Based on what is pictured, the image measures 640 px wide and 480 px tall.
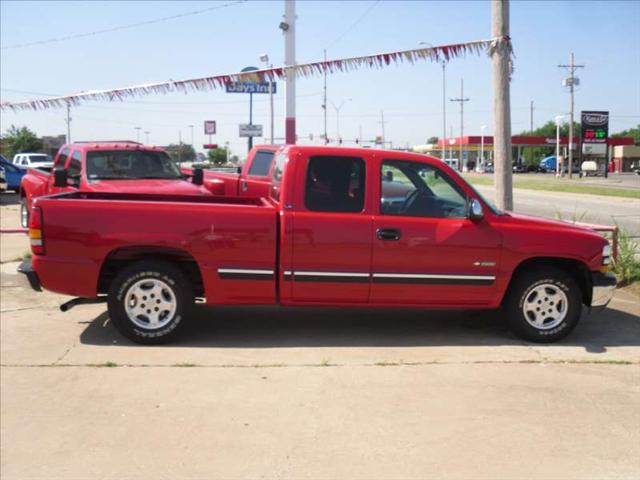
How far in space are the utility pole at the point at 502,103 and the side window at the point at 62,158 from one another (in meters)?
7.47

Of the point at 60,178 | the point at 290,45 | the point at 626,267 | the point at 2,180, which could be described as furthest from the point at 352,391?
the point at 2,180

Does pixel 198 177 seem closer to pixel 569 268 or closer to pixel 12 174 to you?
pixel 569 268

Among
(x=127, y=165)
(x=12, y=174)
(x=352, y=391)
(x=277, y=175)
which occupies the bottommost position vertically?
(x=352, y=391)

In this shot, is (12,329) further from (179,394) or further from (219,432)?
(219,432)

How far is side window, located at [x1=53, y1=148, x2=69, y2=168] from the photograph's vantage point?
1217 centimetres

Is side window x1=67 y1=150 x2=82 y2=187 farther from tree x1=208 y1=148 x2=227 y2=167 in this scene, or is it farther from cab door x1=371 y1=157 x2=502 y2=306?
tree x1=208 y1=148 x2=227 y2=167

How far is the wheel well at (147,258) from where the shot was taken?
19.4 ft

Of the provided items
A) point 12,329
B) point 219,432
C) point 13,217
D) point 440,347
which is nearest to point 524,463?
point 219,432

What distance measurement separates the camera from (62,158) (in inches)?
488

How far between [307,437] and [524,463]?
1.28 meters

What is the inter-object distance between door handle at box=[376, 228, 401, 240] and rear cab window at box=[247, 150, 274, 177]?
12.1ft

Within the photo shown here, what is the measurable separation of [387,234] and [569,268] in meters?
1.81

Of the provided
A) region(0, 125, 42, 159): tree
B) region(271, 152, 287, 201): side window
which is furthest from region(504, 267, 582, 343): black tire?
region(0, 125, 42, 159): tree

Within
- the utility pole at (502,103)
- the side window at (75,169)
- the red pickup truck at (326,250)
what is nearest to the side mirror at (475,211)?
the red pickup truck at (326,250)
